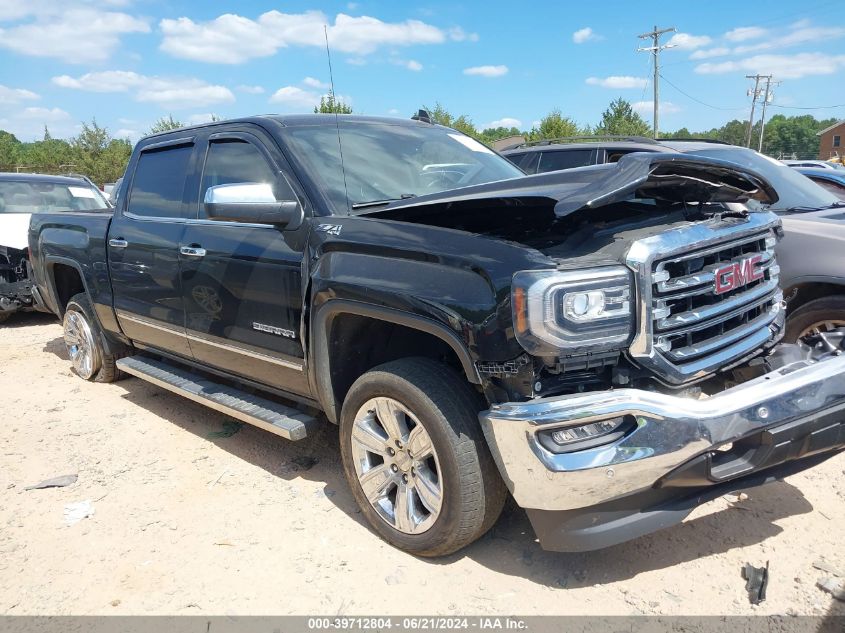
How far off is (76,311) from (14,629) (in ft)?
12.2

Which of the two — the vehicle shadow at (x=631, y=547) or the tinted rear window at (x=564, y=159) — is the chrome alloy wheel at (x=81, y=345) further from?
the tinted rear window at (x=564, y=159)

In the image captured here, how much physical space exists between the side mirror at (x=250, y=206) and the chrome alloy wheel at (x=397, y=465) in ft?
3.31

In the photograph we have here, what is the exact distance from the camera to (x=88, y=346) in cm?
575

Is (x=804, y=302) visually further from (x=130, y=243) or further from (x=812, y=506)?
(x=130, y=243)

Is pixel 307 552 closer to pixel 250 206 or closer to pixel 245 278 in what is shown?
pixel 245 278

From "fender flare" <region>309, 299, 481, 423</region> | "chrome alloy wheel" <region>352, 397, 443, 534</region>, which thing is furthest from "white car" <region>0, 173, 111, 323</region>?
"chrome alloy wheel" <region>352, 397, 443, 534</region>

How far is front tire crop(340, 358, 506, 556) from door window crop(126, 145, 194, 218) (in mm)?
2189

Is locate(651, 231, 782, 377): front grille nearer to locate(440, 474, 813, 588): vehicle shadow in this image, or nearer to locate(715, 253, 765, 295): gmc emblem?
locate(715, 253, 765, 295): gmc emblem

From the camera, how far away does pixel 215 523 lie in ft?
11.1

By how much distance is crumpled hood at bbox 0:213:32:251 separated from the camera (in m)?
8.22

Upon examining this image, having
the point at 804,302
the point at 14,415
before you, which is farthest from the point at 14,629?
the point at 804,302

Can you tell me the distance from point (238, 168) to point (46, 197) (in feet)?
23.3

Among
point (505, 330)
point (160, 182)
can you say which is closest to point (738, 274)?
point (505, 330)

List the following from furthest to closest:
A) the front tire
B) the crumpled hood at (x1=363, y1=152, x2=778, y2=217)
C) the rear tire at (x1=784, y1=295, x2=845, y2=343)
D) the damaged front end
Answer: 1. the damaged front end
2. the rear tire at (x1=784, y1=295, x2=845, y2=343)
3. the front tire
4. the crumpled hood at (x1=363, y1=152, x2=778, y2=217)
